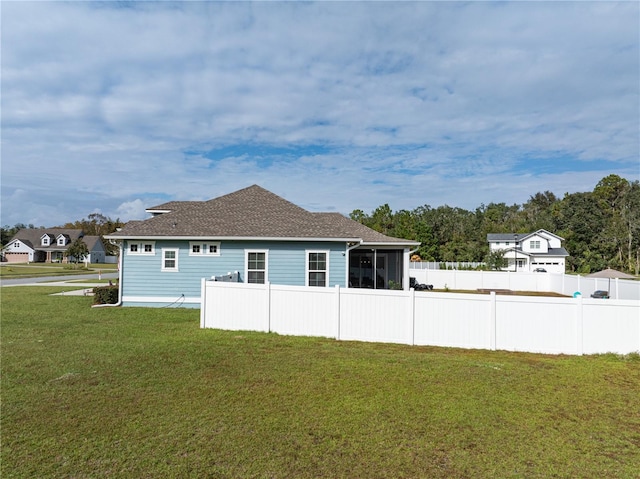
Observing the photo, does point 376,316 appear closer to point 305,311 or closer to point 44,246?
point 305,311

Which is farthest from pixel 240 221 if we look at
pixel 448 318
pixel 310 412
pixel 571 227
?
pixel 571 227

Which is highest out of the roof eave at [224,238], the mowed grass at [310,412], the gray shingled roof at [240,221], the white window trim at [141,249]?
the gray shingled roof at [240,221]

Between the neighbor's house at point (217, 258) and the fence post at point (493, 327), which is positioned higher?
the neighbor's house at point (217, 258)

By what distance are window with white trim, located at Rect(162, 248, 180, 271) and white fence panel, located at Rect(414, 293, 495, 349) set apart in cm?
963

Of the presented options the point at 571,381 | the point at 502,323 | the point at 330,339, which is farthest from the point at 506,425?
the point at 330,339

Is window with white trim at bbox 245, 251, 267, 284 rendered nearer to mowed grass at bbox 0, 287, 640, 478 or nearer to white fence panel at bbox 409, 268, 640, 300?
mowed grass at bbox 0, 287, 640, 478

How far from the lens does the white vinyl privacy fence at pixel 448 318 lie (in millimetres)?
8164

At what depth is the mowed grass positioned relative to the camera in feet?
12.5

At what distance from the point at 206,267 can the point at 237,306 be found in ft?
16.2

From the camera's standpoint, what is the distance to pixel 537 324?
841 cm

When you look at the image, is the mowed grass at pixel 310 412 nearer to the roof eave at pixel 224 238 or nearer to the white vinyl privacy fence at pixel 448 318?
the white vinyl privacy fence at pixel 448 318

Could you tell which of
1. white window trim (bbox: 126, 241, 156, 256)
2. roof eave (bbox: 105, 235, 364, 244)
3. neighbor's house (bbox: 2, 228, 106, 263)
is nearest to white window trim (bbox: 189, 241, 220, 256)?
roof eave (bbox: 105, 235, 364, 244)

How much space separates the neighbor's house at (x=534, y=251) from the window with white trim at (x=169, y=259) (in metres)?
41.0

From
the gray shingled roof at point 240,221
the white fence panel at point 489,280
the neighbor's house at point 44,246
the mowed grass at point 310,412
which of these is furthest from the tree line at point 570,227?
the mowed grass at point 310,412
